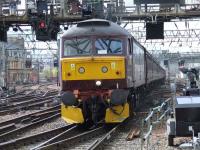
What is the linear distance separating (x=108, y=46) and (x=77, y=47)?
948 mm

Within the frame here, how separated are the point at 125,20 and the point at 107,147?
20.2m

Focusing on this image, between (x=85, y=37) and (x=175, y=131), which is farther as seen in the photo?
(x=85, y=37)

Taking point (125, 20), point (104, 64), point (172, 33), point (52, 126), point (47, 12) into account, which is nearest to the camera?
point (104, 64)

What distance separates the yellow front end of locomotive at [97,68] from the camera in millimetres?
15211

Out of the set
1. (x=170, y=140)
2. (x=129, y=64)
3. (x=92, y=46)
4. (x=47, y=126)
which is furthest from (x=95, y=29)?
(x=170, y=140)

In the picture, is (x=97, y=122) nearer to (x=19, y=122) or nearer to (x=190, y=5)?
(x=19, y=122)

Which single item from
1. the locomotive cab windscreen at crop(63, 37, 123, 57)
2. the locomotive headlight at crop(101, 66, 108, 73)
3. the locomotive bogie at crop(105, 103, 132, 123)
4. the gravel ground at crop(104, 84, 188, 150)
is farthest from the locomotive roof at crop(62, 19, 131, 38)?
the gravel ground at crop(104, 84, 188, 150)

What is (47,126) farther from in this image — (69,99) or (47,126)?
(69,99)

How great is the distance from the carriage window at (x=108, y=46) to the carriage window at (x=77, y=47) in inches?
10.7

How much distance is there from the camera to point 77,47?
15.6 metres

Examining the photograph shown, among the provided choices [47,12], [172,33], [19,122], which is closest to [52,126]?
[19,122]

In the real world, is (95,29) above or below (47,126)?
above

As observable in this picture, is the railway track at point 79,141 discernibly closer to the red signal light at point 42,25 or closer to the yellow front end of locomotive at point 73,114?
the yellow front end of locomotive at point 73,114

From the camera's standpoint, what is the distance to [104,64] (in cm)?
1522
